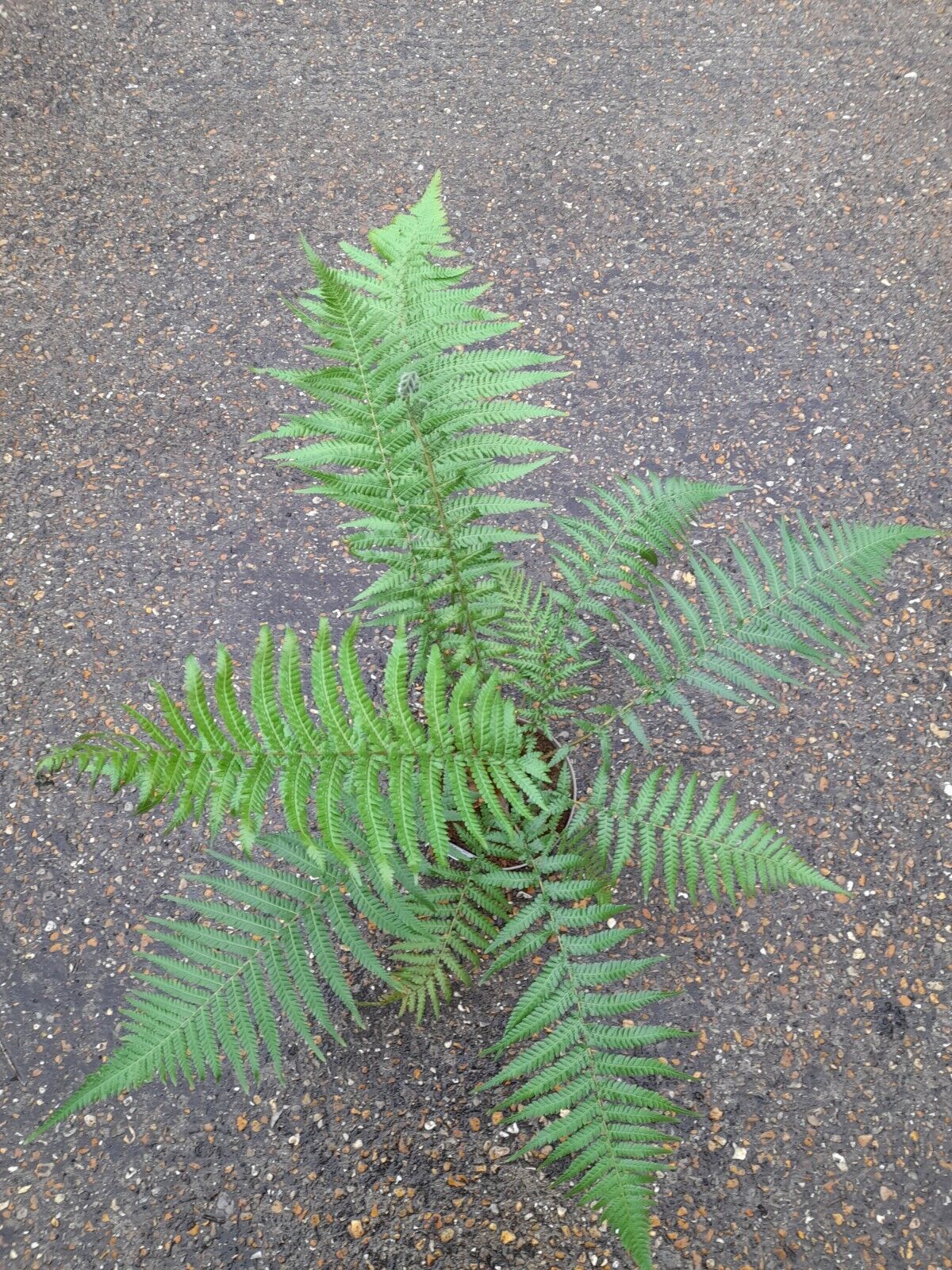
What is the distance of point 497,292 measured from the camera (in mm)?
2875

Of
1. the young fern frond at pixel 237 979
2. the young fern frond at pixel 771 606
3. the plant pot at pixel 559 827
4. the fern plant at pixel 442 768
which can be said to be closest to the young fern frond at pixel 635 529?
the fern plant at pixel 442 768

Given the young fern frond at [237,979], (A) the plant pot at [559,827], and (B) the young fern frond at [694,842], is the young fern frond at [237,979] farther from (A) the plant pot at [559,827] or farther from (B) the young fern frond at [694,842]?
(B) the young fern frond at [694,842]

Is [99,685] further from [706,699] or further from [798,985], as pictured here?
[798,985]

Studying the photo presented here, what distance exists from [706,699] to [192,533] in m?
1.37

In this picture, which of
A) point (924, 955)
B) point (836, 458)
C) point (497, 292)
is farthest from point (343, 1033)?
point (497, 292)

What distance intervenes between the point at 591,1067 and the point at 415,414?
1.07m

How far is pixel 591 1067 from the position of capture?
153cm

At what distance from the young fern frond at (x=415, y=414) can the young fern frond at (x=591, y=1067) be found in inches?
19.4

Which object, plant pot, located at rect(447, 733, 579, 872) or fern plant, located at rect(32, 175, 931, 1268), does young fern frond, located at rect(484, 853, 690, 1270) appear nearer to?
fern plant, located at rect(32, 175, 931, 1268)

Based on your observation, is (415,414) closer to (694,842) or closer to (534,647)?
(534,647)

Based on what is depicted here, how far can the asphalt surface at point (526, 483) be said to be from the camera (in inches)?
73.7

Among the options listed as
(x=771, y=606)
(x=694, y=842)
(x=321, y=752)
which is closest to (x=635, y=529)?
(x=771, y=606)

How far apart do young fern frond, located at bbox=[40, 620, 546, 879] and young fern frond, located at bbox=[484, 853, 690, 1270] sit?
32 cm

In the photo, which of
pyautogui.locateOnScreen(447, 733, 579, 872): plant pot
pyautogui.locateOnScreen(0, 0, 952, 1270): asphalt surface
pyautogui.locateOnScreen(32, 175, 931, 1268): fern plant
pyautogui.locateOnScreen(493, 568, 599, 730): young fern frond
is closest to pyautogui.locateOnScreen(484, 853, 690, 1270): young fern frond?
pyautogui.locateOnScreen(32, 175, 931, 1268): fern plant
